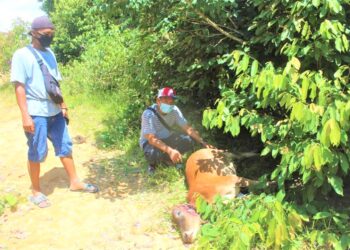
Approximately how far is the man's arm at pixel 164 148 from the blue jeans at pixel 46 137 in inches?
33.0

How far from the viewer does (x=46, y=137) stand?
4340 mm

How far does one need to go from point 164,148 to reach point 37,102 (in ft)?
4.30

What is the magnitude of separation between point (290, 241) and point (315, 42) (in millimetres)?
1419

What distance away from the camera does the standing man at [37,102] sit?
404 cm

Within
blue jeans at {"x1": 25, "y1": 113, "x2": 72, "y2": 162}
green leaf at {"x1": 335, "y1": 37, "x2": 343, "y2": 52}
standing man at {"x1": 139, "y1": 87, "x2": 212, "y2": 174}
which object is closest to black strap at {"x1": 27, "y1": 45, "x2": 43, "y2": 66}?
blue jeans at {"x1": 25, "y1": 113, "x2": 72, "y2": 162}

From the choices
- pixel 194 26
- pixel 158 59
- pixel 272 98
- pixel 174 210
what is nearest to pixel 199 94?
pixel 158 59

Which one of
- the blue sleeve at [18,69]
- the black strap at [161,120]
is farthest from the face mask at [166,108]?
the blue sleeve at [18,69]

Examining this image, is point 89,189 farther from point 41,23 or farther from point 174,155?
point 41,23

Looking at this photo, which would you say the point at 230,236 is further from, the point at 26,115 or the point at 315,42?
the point at 26,115

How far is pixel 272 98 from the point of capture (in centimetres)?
312

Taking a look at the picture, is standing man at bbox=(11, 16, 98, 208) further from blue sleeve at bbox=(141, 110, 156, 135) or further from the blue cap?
blue sleeve at bbox=(141, 110, 156, 135)

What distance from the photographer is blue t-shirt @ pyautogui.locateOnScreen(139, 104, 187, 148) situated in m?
4.75

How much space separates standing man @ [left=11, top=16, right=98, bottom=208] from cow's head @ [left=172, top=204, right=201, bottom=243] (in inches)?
57.8

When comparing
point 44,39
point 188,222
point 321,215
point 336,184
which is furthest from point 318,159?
point 44,39
